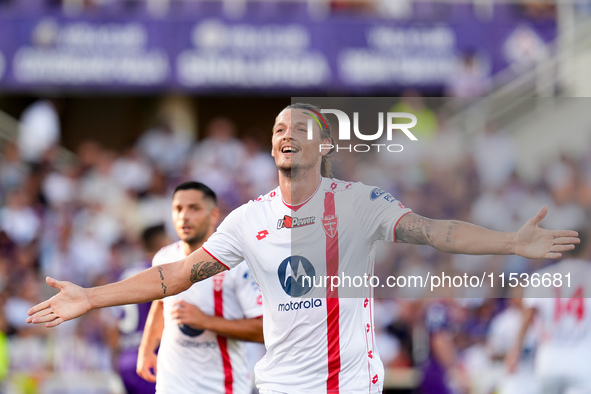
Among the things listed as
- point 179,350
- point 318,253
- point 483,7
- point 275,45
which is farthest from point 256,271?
point 483,7

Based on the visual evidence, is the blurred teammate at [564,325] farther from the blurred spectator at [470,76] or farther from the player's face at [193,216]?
the blurred spectator at [470,76]

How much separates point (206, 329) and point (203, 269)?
1188mm

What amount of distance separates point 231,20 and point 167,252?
951cm

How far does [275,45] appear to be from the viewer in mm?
15352

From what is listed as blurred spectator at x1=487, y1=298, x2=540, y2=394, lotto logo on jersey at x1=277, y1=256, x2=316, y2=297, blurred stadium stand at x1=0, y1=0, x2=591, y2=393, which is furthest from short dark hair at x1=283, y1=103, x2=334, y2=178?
blurred stadium stand at x1=0, y1=0, x2=591, y2=393

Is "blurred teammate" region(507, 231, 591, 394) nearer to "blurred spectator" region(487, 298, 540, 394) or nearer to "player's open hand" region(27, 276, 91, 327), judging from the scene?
"blurred spectator" region(487, 298, 540, 394)

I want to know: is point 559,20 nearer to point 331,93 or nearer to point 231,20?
point 331,93

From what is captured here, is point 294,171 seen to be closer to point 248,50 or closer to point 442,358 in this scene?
point 442,358

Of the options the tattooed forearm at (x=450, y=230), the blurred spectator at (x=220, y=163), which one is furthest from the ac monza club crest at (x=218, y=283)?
the blurred spectator at (x=220, y=163)

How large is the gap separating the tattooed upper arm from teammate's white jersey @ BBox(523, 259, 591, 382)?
10.8 feet

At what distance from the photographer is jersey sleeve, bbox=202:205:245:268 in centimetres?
497

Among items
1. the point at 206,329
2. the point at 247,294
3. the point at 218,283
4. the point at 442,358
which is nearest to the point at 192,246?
the point at 218,283

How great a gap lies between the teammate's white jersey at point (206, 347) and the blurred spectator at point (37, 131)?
1036cm

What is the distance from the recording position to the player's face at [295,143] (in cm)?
486
